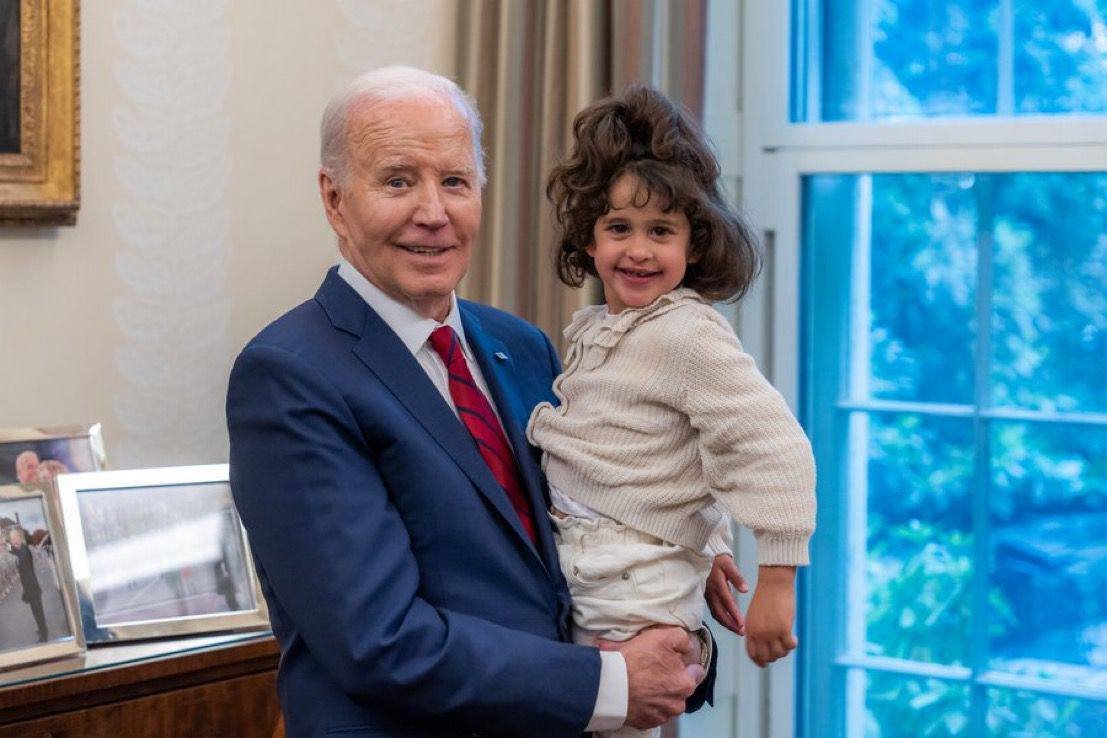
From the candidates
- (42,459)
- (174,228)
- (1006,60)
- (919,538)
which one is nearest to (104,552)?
(42,459)

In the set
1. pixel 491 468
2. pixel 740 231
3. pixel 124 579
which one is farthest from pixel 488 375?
pixel 124 579

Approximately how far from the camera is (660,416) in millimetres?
1832

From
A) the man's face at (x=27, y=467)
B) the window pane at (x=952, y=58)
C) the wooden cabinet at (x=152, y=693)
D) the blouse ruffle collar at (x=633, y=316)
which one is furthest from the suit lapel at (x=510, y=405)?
the window pane at (x=952, y=58)

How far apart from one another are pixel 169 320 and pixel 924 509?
1645 mm

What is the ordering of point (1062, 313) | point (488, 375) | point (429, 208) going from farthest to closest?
point (1062, 313), point (488, 375), point (429, 208)

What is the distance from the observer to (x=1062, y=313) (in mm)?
3006

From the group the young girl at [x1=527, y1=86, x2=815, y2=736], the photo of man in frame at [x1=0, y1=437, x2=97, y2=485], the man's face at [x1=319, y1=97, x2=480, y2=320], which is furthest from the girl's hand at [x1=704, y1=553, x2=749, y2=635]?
the photo of man in frame at [x1=0, y1=437, x2=97, y2=485]

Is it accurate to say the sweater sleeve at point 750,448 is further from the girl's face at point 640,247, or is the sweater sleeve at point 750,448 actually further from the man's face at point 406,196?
the man's face at point 406,196

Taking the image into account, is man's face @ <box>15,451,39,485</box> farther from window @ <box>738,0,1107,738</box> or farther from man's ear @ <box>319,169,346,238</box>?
window @ <box>738,0,1107,738</box>

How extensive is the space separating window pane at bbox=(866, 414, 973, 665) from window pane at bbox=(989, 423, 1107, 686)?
0.24 ft

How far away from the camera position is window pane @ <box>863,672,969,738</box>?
10.4ft

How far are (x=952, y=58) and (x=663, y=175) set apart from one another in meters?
1.45

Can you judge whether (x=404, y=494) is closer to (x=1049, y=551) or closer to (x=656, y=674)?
(x=656, y=674)

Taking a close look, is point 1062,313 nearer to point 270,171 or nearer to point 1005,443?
point 1005,443
